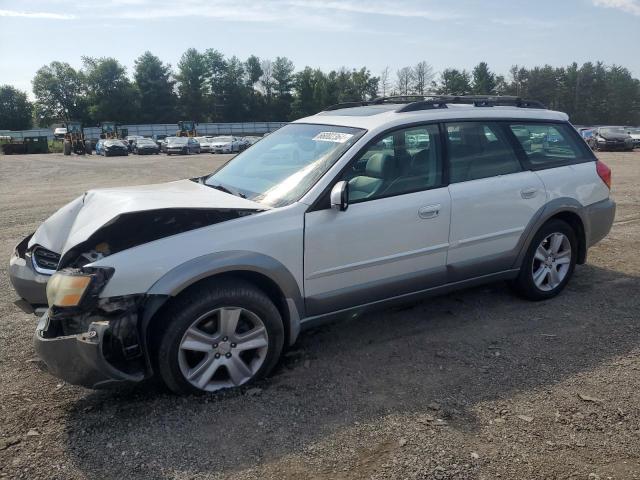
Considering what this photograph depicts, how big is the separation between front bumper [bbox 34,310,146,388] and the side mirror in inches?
60.3

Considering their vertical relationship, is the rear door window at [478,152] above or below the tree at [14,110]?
Answer: below

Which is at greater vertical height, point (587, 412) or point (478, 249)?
point (478, 249)

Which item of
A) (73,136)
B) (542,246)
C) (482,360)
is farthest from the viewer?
(73,136)

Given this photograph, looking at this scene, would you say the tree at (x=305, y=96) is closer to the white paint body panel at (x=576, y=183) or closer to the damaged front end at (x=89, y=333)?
the white paint body panel at (x=576, y=183)

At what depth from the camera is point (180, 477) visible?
2596 millimetres

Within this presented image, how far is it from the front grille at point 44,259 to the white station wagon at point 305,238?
0.01m

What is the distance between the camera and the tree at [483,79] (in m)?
84.5

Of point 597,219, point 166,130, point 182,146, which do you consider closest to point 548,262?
point 597,219

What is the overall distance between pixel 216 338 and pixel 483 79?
91.2 meters

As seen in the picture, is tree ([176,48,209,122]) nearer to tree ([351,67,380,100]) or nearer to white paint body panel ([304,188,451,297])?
tree ([351,67,380,100])

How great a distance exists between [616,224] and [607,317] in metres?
4.21

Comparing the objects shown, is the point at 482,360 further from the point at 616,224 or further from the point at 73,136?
the point at 73,136

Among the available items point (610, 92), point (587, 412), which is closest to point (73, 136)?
point (587, 412)

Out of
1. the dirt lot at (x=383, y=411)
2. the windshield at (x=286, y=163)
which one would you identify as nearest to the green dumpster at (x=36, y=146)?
the dirt lot at (x=383, y=411)
